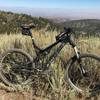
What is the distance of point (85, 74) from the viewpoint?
7.78m

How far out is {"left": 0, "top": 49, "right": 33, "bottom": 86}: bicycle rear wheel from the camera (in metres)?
8.12

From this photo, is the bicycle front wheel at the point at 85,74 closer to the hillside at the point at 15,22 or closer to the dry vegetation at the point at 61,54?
the dry vegetation at the point at 61,54

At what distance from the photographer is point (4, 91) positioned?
7867 millimetres

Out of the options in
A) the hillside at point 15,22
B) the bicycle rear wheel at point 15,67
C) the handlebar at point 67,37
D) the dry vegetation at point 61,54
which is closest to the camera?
the dry vegetation at point 61,54

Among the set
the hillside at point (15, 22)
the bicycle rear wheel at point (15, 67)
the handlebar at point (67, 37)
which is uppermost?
the handlebar at point (67, 37)

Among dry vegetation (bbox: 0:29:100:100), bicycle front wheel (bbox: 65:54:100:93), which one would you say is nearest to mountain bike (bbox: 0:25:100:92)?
bicycle front wheel (bbox: 65:54:100:93)

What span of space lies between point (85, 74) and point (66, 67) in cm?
38

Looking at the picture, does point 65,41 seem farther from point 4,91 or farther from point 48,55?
point 4,91

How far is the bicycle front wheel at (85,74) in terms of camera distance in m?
7.67

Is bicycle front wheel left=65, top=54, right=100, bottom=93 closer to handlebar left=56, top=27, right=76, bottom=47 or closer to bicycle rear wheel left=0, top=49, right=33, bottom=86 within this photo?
handlebar left=56, top=27, right=76, bottom=47

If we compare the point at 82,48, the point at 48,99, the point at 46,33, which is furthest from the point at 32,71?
the point at 46,33

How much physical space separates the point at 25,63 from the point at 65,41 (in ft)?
3.34

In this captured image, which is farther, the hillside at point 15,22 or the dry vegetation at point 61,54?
the hillside at point 15,22

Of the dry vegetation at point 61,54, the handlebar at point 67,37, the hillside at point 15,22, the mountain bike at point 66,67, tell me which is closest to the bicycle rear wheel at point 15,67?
the mountain bike at point 66,67
